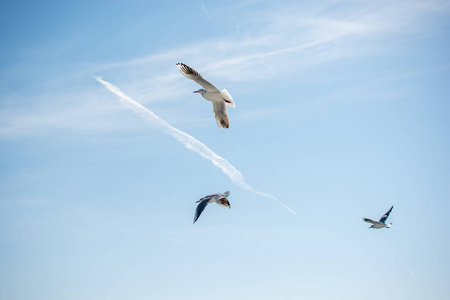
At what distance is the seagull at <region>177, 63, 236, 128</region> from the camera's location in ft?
102

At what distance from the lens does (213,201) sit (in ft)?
99.6

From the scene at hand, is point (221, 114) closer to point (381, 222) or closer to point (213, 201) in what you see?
point (213, 201)

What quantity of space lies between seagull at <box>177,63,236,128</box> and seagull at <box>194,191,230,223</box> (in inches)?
250

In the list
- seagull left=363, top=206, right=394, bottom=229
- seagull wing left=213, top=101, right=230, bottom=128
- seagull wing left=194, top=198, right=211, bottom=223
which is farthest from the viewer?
seagull left=363, top=206, right=394, bottom=229

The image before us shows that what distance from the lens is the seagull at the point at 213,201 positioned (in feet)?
95.6

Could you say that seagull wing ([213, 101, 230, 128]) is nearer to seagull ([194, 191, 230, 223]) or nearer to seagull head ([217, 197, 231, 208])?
seagull ([194, 191, 230, 223])

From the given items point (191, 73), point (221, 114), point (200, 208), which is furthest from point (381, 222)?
point (191, 73)

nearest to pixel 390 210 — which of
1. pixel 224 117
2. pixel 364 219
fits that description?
pixel 364 219

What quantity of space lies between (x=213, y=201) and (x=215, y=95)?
790 centimetres

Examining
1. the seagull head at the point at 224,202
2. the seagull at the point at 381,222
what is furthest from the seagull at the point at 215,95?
the seagull at the point at 381,222

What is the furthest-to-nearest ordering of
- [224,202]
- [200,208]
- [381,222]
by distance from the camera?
[381,222] < [224,202] < [200,208]

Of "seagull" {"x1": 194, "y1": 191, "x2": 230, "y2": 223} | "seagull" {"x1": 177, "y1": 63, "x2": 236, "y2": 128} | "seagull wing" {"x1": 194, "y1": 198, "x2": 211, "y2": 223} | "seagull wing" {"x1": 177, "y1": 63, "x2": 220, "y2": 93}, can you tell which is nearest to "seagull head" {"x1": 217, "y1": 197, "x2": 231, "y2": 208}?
"seagull" {"x1": 194, "y1": 191, "x2": 230, "y2": 223}

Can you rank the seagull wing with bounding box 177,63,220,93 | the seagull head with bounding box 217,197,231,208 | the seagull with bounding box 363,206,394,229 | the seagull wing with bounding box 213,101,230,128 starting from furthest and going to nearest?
the seagull with bounding box 363,206,394,229, the seagull wing with bounding box 213,101,230,128, the seagull wing with bounding box 177,63,220,93, the seagull head with bounding box 217,197,231,208

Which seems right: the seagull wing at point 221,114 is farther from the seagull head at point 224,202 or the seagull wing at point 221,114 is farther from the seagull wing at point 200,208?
the seagull wing at point 200,208
